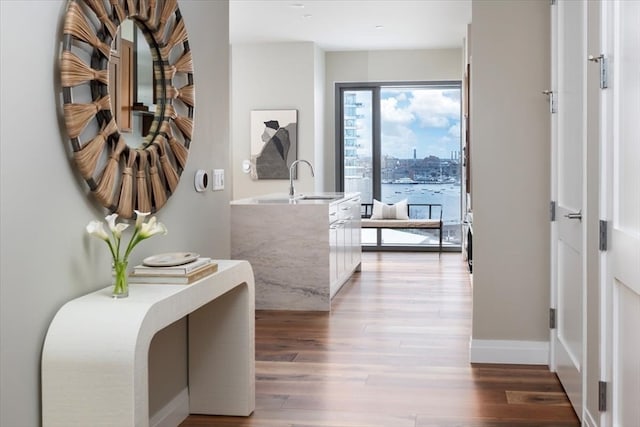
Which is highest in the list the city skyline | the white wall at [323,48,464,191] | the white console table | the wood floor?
the white wall at [323,48,464,191]

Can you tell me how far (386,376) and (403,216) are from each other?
6.16 m

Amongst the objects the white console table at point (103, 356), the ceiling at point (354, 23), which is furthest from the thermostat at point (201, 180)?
the ceiling at point (354, 23)

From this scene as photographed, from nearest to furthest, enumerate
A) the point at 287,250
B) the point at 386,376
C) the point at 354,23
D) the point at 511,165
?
the point at 386,376, the point at 511,165, the point at 287,250, the point at 354,23

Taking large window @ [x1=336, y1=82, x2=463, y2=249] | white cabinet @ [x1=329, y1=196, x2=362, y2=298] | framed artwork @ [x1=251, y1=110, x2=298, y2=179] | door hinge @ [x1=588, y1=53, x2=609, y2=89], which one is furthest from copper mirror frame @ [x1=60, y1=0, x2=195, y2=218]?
large window @ [x1=336, y1=82, x2=463, y2=249]

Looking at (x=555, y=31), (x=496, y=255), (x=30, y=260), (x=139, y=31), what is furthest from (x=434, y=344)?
(x=30, y=260)

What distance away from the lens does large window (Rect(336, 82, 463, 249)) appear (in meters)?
10.3

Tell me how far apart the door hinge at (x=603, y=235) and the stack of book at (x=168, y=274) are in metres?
1.44

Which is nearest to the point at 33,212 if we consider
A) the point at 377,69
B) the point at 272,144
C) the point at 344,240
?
the point at 344,240

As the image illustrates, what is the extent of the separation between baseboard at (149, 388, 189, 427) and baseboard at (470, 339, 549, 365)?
1.75 metres

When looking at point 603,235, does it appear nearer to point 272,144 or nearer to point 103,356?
point 103,356

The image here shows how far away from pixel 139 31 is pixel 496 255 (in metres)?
2.41

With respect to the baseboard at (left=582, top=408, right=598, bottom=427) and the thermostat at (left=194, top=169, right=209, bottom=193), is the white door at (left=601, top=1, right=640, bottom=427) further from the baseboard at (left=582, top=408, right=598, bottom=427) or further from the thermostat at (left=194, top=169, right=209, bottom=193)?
the thermostat at (left=194, top=169, right=209, bottom=193)

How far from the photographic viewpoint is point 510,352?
168 inches

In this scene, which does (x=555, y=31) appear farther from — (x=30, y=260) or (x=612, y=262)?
(x=30, y=260)
